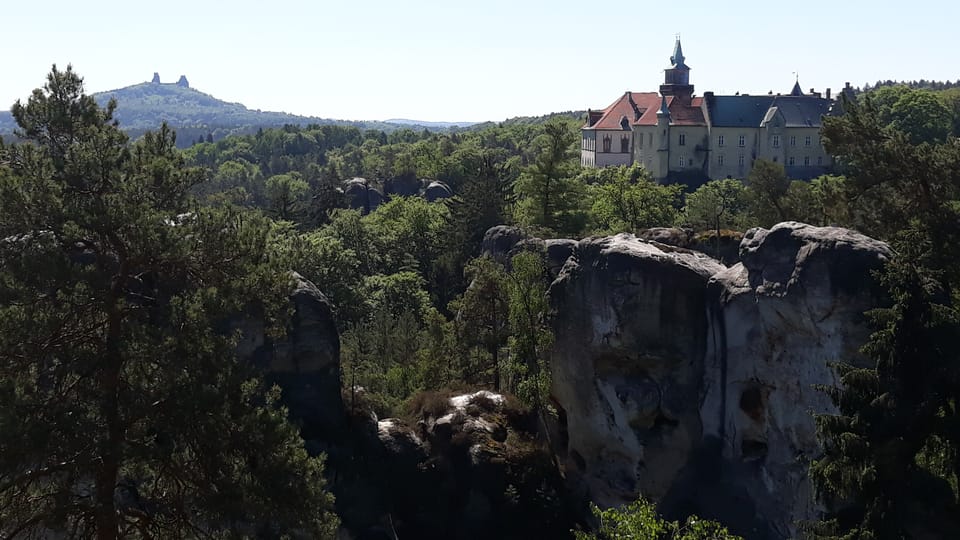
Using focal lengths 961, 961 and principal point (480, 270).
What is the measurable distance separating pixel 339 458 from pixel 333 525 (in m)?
10.2

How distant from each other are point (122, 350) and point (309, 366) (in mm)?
12456

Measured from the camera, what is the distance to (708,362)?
1077 inches

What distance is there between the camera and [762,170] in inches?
1912

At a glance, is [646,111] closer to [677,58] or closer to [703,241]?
[677,58]

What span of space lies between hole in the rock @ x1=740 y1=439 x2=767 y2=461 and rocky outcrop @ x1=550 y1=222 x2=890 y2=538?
0.03 m

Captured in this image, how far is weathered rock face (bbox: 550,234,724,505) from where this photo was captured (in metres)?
27.3

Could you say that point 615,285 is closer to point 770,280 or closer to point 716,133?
point 770,280

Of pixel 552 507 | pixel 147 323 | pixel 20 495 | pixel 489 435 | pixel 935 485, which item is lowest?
pixel 552 507

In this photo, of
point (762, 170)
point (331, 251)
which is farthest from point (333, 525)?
point (762, 170)

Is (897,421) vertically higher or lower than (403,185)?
higher

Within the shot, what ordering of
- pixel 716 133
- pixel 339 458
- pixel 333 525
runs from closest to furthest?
pixel 333 525, pixel 339 458, pixel 716 133

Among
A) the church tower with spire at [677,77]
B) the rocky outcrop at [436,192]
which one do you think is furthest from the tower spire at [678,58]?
the rocky outcrop at [436,192]

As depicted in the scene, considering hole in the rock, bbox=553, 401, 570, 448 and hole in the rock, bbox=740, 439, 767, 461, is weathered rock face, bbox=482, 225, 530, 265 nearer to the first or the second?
hole in the rock, bbox=553, 401, 570, 448

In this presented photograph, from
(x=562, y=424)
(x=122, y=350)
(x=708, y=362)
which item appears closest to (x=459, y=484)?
(x=562, y=424)
